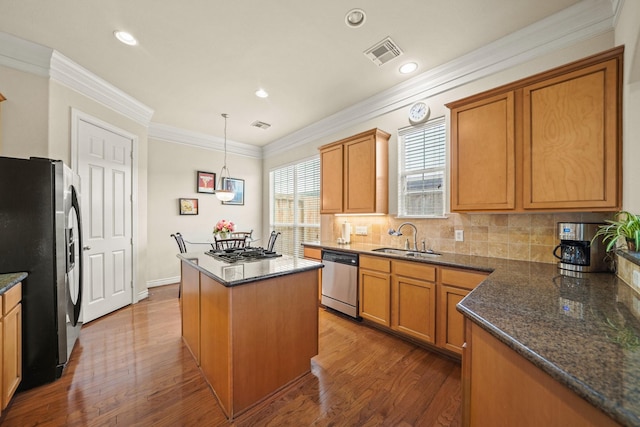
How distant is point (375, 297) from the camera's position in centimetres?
280

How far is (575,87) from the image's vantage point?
5.96 feet

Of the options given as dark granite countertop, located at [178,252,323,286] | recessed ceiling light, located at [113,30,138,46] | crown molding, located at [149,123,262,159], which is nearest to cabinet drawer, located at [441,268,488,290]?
dark granite countertop, located at [178,252,323,286]

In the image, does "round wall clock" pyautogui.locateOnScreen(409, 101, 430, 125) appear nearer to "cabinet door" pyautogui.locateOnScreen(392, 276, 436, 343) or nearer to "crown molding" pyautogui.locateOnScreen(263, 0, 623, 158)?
"crown molding" pyautogui.locateOnScreen(263, 0, 623, 158)

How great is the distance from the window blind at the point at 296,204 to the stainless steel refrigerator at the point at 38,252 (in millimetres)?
3356

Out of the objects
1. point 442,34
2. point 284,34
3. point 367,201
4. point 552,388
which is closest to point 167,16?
point 284,34

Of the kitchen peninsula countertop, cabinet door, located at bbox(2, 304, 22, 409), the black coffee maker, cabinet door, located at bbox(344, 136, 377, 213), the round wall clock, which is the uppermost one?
the round wall clock

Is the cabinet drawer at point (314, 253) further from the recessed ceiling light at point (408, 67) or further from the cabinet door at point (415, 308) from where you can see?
the recessed ceiling light at point (408, 67)

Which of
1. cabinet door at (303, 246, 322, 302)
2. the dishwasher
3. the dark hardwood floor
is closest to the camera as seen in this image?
the dark hardwood floor

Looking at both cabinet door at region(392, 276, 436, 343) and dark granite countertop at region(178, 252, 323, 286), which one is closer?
dark granite countertop at region(178, 252, 323, 286)

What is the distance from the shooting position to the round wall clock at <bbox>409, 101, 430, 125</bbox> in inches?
117

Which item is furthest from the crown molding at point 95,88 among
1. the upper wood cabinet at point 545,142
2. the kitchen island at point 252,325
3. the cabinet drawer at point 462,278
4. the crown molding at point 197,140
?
the cabinet drawer at point 462,278

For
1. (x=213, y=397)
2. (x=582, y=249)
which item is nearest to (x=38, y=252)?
(x=213, y=397)

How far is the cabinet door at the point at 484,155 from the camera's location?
83.6 inches

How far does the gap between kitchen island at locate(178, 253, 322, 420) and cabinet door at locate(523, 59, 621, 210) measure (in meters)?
1.94
